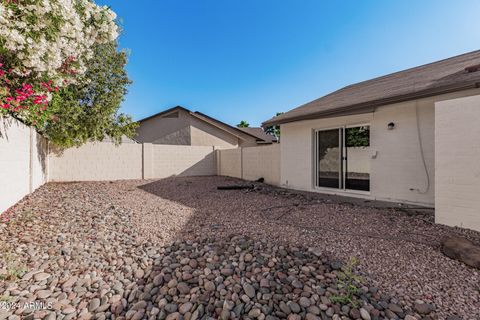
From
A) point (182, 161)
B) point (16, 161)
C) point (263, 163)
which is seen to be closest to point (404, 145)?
point (263, 163)

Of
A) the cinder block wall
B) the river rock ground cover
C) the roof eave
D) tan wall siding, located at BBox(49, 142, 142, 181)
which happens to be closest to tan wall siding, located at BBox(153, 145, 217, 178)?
the cinder block wall

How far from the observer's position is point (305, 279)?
8.06ft

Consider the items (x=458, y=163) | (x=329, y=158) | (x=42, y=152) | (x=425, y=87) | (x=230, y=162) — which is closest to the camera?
(x=458, y=163)

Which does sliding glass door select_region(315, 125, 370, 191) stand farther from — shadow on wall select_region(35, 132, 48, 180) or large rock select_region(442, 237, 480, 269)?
shadow on wall select_region(35, 132, 48, 180)

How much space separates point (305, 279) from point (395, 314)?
80 cm

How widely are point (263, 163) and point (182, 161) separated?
186 inches

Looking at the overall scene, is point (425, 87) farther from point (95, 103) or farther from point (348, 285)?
point (95, 103)

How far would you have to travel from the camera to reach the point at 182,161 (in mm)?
12430

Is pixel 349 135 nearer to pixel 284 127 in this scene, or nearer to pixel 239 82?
pixel 284 127

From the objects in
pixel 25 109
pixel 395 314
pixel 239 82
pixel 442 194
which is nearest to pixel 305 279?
pixel 395 314

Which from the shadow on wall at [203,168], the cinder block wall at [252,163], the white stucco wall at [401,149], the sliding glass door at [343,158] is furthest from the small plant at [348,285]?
the shadow on wall at [203,168]

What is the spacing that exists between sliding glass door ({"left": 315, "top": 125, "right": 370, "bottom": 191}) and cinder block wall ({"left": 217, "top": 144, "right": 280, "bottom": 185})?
202 centimetres

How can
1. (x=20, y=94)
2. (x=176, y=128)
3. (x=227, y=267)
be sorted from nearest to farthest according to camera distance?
1. (x=227, y=267)
2. (x=20, y=94)
3. (x=176, y=128)

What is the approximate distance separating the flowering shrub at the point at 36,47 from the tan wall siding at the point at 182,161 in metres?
7.26
